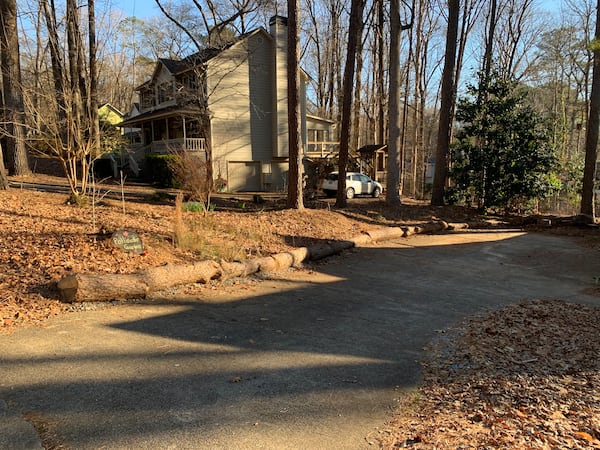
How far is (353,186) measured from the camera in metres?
23.7

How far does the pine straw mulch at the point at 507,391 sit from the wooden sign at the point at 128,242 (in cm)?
475

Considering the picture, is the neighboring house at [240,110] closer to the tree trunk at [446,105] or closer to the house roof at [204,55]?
the house roof at [204,55]

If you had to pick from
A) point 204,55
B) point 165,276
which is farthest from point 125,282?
point 204,55

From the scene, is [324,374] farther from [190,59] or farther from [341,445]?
[190,59]

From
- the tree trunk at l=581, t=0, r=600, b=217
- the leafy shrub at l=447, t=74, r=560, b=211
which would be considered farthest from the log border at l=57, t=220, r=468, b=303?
the tree trunk at l=581, t=0, r=600, b=217

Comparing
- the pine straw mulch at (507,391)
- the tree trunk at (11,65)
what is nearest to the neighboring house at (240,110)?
the tree trunk at (11,65)

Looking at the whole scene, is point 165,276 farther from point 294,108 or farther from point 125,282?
point 294,108

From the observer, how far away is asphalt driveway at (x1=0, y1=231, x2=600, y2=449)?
2.88 m

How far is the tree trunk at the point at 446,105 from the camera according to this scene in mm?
18219

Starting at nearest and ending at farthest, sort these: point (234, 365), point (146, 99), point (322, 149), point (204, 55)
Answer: point (234, 365) → point (204, 55) → point (322, 149) → point (146, 99)

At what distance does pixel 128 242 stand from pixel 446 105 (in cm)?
1578

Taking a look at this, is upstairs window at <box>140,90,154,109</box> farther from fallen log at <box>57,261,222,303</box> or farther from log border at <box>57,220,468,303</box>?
fallen log at <box>57,261,222,303</box>

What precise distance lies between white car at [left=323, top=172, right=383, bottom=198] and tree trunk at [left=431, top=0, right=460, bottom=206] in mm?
5340

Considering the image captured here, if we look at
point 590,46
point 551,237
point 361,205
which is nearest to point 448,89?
point 361,205
